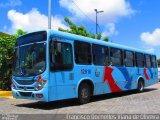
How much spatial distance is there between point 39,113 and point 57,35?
10.0 ft

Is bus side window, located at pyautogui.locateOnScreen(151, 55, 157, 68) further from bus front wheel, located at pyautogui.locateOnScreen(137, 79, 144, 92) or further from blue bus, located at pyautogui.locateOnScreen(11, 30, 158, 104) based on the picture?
blue bus, located at pyautogui.locateOnScreen(11, 30, 158, 104)

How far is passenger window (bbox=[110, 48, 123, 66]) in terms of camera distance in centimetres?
1617

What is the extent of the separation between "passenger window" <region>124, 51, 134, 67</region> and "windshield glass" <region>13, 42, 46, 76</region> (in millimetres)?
6767

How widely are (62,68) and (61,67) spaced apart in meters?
0.07

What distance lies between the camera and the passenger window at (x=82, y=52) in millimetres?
13180

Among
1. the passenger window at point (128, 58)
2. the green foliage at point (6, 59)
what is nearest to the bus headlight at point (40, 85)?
the passenger window at point (128, 58)

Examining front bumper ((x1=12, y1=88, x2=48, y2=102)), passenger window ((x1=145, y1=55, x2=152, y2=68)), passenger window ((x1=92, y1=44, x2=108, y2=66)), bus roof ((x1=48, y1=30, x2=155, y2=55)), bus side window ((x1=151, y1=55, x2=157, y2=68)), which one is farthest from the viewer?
bus side window ((x1=151, y1=55, x2=157, y2=68))

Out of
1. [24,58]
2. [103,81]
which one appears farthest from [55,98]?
[103,81]

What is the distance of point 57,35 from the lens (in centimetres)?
1219

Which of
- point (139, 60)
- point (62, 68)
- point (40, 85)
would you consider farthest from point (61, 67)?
point (139, 60)

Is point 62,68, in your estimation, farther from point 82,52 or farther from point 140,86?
point 140,86

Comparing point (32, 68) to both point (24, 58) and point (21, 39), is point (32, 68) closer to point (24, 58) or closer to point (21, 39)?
point (24, 58)

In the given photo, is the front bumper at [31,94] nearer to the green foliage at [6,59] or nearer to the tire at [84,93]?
→ the tire at [84,93]

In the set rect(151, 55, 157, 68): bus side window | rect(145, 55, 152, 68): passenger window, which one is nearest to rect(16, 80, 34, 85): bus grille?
rect(145, 55, 152, 68): passenger window
